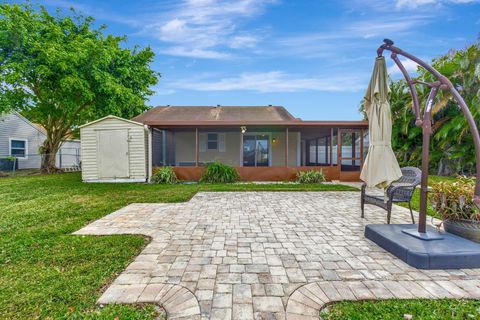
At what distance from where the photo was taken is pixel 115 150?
10461 mm

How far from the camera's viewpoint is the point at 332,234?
3943mm

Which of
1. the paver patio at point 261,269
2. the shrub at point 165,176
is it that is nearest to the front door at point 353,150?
the paver patio at point 261,269

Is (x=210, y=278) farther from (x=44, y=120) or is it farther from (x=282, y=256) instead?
(x=44, y=120)

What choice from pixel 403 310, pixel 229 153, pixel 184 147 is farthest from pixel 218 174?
pixel 403 310

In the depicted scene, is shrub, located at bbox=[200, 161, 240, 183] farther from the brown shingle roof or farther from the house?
the brown shingle roof

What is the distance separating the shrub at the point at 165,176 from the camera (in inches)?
408

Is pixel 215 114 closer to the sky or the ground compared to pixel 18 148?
closer to the sky

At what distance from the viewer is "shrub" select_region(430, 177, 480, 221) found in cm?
322

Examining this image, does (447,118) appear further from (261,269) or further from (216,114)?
(261,269)

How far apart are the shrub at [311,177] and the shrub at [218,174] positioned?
2.88 m

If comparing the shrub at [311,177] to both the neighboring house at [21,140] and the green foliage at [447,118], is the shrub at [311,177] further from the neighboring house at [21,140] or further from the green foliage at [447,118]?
the neighboring house at [21,140]

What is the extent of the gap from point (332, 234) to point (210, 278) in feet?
7.58

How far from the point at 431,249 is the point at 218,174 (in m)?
8.20

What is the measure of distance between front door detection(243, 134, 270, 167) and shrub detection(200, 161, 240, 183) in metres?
3.18
